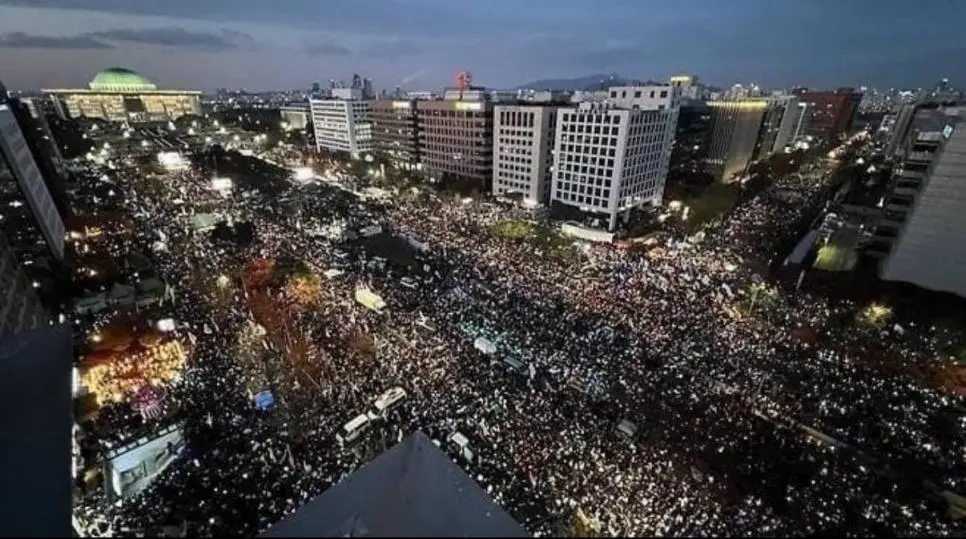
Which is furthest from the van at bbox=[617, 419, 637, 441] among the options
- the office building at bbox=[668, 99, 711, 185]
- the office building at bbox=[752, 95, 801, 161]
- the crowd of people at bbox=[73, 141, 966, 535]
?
the office building at bbox=[752, 95, 801, 161]

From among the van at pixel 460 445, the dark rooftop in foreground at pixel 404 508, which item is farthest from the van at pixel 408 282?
the dark rooftop in foreground at pixel 404 508

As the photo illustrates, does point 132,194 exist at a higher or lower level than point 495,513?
lower

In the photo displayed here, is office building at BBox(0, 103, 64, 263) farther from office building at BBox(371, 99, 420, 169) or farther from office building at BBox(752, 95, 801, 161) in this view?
office building at BBox(752, 95, 801, 161)

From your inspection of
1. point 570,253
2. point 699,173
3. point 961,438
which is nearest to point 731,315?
point 961,438

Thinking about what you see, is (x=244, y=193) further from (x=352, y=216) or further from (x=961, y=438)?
(x=961, y=438)

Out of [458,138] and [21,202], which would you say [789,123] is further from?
[21,202]

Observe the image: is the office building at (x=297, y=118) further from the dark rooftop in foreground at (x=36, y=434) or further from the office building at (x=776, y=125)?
the dark rooftop in foreground at (x=36, y=434)
